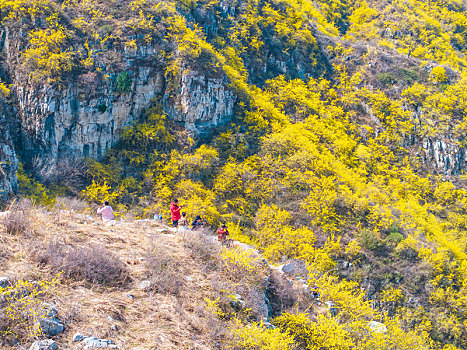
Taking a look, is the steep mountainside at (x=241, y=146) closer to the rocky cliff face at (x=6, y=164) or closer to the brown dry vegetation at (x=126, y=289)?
the rocky cliff face at (x=6, y=164)

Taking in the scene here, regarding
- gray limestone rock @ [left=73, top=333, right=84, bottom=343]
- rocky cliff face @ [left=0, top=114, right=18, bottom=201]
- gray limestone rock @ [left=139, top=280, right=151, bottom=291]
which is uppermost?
gray limestone rock @ [left=73, top=333, right=84, bottom=343]

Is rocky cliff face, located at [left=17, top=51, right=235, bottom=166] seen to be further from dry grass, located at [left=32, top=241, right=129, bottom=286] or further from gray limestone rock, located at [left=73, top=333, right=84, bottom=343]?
gray limestone rock, located at [left=73, top=333, right=84, bottom=343]

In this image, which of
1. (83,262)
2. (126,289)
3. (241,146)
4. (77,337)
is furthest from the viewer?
(241,146)

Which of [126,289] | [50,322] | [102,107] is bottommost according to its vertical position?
[126,289]

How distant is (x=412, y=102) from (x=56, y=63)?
2745 centimetres

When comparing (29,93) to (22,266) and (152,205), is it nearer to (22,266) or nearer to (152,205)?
(152,205)

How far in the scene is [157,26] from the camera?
22188 millimetres

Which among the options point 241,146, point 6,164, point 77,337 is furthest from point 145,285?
point 241,146

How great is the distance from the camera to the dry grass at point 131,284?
15.7 ft

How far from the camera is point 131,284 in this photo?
5.87m

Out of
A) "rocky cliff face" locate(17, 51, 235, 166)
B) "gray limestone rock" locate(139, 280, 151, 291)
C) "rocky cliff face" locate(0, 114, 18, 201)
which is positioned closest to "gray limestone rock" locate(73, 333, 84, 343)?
"gray limestone rock" locate(139, 280, 151, 291)

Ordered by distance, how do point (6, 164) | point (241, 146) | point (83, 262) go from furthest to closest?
point (241, 146), point (6, 164), point (83, 262)

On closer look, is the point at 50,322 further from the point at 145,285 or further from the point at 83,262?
the point at 145,285

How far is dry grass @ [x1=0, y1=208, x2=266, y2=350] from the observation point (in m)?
4.77
